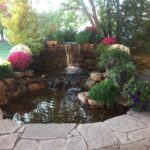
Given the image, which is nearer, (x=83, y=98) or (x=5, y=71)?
(x=83, y=98)

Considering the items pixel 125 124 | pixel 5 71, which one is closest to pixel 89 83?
pixel 5 71

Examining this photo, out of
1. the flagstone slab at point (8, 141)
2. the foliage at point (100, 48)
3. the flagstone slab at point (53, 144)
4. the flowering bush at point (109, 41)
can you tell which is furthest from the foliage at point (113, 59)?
the flagstone slab at point (8, 141)

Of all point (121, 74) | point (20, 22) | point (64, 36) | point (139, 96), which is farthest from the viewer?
point (64, 36)

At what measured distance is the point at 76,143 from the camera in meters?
3.44

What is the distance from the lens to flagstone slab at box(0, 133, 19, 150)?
11.1 ft

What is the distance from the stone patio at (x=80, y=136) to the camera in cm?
338

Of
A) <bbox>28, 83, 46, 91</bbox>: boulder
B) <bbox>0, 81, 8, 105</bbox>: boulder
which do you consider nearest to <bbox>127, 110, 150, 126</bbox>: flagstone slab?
<bbox>0, 81, 8, 105</bbox>: boulder

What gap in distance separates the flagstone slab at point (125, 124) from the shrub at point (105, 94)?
852mm

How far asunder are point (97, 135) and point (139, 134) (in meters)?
0.57

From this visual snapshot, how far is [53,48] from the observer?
871 cm

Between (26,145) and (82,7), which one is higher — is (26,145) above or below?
below

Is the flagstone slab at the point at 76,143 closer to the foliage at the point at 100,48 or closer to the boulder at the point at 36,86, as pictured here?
the boulder at the point at 36,86

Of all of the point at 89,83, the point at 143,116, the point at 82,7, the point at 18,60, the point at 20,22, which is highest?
the point at 82,7

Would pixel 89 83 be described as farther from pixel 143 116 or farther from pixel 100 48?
pixel 143 116
